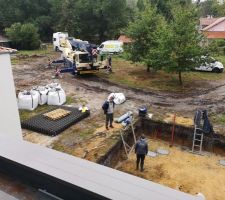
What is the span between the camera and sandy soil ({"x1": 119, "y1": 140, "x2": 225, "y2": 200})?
10.7m

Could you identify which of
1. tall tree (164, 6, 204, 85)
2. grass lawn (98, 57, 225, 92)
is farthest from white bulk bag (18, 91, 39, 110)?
tall tree (164, 6, 204, 85)

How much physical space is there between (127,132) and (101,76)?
1000 centimetres

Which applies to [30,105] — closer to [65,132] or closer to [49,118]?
[49,118]

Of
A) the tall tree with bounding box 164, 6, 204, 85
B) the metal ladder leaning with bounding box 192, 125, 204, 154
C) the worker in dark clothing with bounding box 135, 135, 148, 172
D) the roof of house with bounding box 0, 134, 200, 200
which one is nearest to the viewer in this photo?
the roof of house with bounding box 0, 134, 200, 200

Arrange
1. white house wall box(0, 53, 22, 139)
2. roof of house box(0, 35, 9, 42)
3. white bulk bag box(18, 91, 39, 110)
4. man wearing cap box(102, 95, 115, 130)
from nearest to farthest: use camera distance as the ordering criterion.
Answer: white house wall box(0, 53, 22, 139)
man wearing cap box(102, 95, 115, 130)
white bulk bag box(18, 91, 39, 110)
roof of house box(0, 35, 9, 42)

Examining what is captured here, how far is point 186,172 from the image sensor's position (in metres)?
11.7

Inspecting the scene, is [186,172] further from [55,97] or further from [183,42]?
[183,42]

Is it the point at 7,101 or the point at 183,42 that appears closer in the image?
the point at 7,101

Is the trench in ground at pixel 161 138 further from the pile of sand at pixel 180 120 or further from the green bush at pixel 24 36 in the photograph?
the green bush at pixel 24 36

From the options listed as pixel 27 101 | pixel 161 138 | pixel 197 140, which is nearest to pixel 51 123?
pixel 27 101

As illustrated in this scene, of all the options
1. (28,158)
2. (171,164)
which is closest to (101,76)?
(171,164)

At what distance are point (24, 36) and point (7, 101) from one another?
27.2 metres

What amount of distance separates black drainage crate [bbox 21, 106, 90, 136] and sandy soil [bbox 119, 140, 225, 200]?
3.10 meters

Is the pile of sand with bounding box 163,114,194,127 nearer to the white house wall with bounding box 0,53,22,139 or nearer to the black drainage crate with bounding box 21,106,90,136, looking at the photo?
the black drainage crate with bounding box 21,106,90,136
